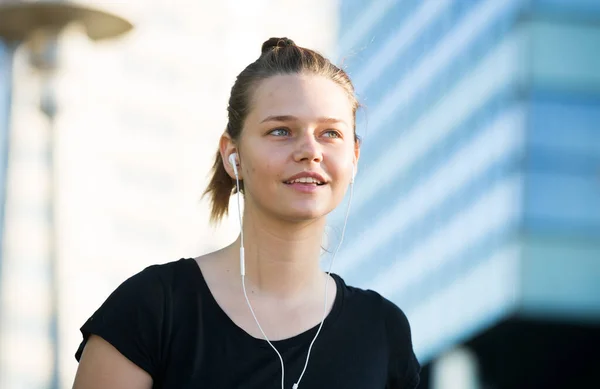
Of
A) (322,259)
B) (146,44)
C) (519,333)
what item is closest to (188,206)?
(146,44)

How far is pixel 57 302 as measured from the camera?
7082mm

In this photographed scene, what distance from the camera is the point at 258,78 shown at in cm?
225

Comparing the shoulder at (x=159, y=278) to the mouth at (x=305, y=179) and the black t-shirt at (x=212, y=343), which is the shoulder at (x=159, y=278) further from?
the mouth at (x=305, y=179)

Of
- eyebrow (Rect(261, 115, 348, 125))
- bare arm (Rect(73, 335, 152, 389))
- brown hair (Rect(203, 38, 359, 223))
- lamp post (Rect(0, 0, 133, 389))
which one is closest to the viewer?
bare arm (Rect(73, 335, 152, 389))

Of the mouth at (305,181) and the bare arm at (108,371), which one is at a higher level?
the mouth at (305,181)

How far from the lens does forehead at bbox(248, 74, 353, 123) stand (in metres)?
2.14

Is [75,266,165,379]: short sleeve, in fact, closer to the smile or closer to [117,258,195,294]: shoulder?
[117,258,195,294]: shoulder

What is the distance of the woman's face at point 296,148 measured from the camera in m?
2.07

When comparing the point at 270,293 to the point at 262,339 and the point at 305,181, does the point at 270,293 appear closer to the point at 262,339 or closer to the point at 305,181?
the point at 262,339

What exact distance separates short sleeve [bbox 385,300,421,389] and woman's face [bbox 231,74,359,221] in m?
0.36

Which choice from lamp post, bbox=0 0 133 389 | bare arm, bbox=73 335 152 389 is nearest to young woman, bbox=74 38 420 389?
→ bare arm, bbox=73 335 152 389

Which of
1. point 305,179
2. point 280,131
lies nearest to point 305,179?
point 305,179

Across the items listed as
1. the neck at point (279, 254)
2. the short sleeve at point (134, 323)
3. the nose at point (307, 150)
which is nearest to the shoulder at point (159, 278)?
the short sleeve at point (134, 323)

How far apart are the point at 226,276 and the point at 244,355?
196mm
